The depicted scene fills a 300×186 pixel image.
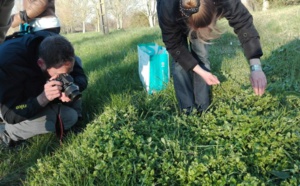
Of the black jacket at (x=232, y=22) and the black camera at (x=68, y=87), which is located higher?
the black jacket at (x=232, y=22)

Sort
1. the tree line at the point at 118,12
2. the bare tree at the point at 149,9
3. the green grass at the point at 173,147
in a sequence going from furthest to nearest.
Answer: the tree line at the point at 118,12 < the bare tree at the point at 149,9 < the green grass at the point at 173,147

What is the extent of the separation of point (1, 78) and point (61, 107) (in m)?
0.68

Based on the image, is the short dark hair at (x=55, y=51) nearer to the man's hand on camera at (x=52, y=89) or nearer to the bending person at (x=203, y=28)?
the man's hand on camera at (x=52, y=89)

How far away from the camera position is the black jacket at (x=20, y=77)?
8.52ft

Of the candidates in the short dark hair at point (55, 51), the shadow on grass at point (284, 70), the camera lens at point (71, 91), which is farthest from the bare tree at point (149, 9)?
→ the camera lens at point (71, 91)

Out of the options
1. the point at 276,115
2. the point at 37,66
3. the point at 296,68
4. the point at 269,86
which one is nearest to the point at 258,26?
the point at 296,68

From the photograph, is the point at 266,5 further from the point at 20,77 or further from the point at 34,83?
the point at 20,77

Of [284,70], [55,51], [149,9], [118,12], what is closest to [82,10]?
[118,12]

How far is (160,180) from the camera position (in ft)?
6.02

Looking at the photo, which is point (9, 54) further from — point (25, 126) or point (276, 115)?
point (276, 115)

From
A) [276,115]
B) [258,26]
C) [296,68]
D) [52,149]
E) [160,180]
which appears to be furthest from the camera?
[258,26]

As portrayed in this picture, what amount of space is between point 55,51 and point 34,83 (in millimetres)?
488

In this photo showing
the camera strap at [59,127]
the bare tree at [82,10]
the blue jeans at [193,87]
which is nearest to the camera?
the camera strap at [59,127]

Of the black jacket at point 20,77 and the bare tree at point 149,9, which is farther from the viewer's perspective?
the bare tree at point 149,9
